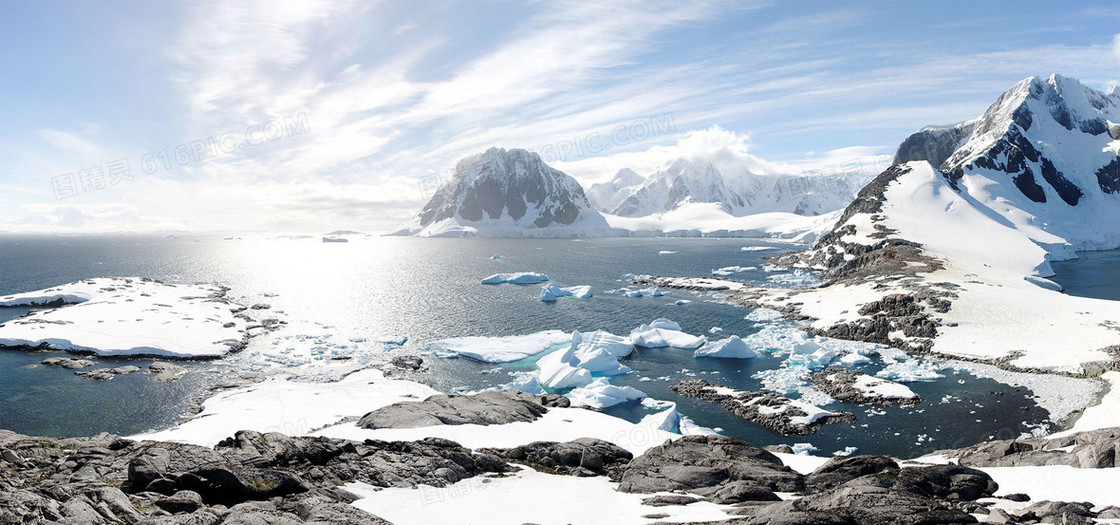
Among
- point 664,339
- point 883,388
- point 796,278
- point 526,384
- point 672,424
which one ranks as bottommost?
point 796,278

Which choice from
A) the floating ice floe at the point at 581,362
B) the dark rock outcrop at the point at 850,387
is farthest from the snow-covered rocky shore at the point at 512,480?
the floating ice floe at the point at 581,362

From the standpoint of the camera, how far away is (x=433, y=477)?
70.7ft

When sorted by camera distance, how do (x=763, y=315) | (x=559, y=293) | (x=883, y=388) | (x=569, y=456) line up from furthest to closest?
(x=559, y=293), (x=763, y=315), (x=883, y=388), (x=569, y=456)

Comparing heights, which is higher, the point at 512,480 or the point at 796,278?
the point at 512,480

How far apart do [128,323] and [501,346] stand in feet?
149

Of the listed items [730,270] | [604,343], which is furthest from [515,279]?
[604,343]

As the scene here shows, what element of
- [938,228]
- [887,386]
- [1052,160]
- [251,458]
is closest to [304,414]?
[251,458]

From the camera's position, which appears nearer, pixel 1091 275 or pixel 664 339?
pixel 664 339

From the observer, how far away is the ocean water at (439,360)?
37.9 m

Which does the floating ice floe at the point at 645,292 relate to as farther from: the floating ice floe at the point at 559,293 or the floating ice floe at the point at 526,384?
the floating ice floe at the point at 526,384

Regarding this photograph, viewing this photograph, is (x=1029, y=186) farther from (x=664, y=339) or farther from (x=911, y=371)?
(x=664, y=339)

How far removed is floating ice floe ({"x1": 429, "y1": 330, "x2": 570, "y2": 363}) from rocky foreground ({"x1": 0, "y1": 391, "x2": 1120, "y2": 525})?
2999 centimetres

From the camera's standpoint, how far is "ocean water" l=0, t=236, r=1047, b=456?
1491 inches

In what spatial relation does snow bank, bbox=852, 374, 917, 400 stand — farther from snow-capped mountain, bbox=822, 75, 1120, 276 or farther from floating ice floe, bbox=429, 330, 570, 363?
snow-capped mountain, bbox=822, 75, 1120, 276
